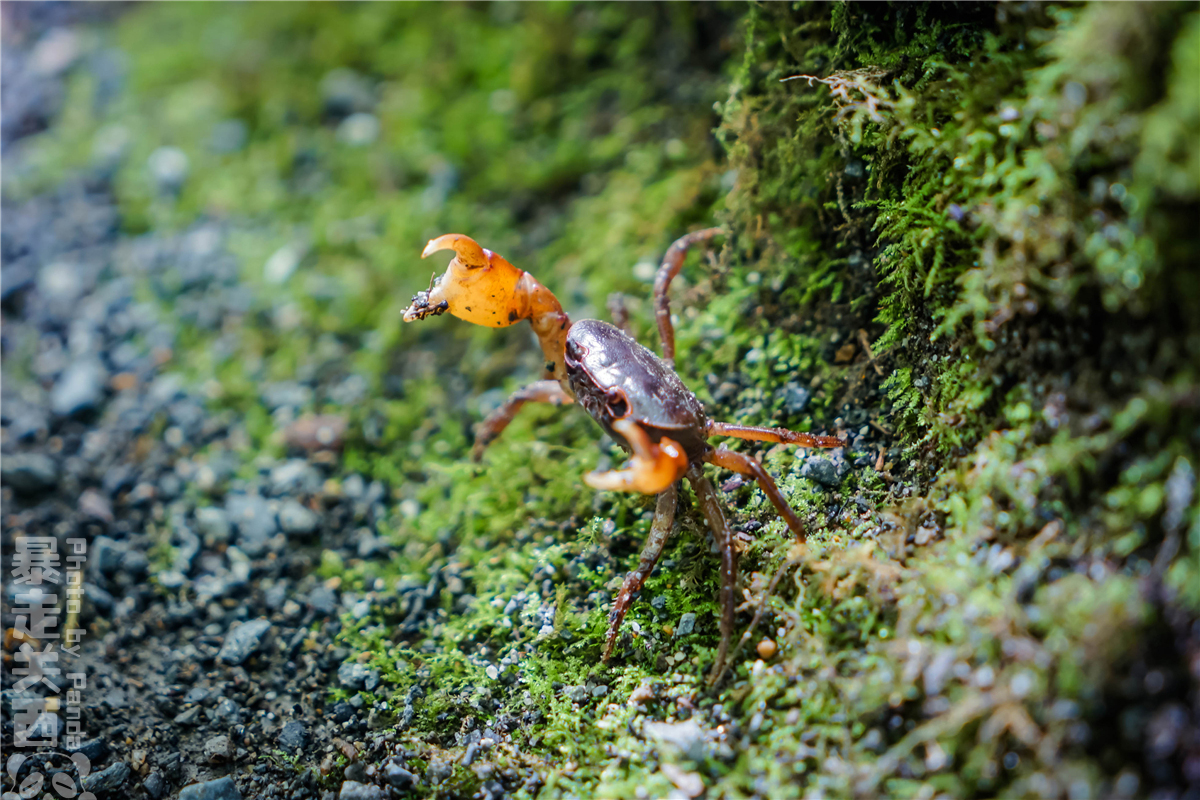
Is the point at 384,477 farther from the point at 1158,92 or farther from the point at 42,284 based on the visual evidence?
the point at 1158,92

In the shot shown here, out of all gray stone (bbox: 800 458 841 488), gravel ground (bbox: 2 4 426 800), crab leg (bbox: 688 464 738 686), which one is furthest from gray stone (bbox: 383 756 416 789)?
gray stone (bbox: 800 458 841 488)

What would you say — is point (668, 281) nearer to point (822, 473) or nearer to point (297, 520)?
point (822, 473)

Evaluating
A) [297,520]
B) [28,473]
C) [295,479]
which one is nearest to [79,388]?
[28,473]

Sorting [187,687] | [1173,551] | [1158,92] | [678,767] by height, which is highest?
[1158,92]

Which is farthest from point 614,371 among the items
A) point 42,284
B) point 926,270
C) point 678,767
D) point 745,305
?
point 42,284

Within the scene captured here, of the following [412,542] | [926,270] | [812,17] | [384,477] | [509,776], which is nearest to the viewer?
[509,776]

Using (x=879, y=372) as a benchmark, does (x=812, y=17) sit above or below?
above

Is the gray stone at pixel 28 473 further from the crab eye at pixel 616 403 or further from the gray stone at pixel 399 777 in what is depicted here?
the crab eye at pixel 616 403

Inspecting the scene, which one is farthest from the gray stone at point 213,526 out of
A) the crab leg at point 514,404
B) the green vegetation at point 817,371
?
the crab leg at point 514,404

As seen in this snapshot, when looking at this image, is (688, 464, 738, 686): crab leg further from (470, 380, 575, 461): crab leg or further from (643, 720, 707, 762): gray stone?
(470, 380, 575, 461): crab leg
